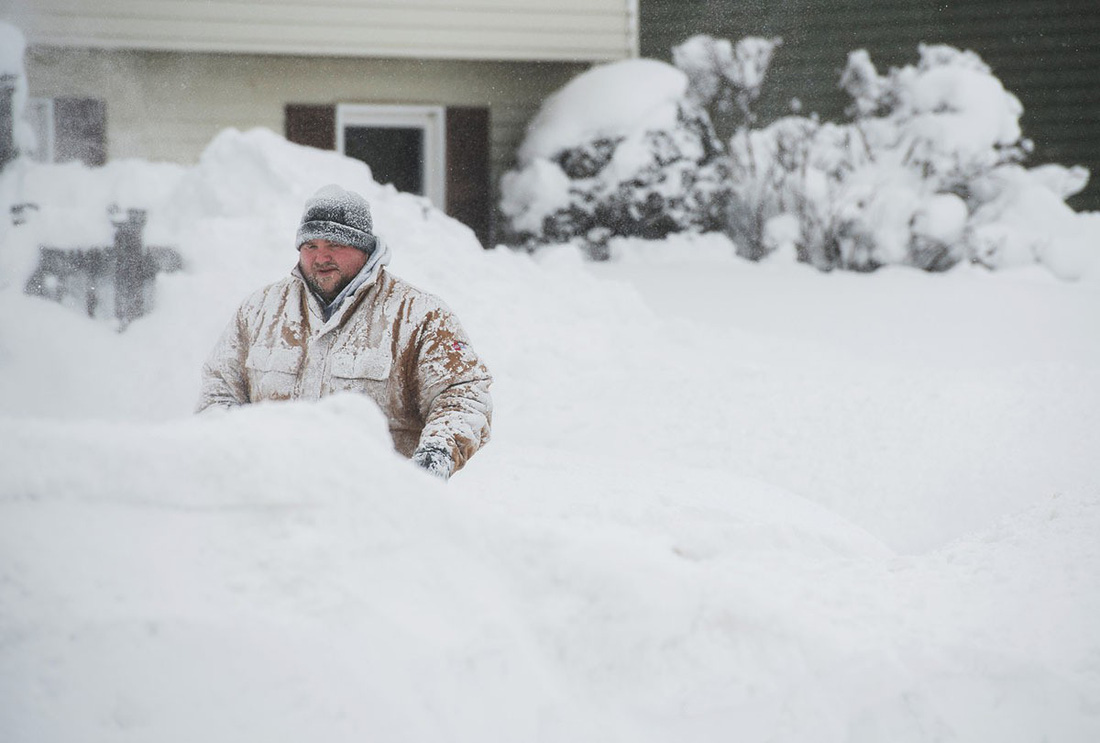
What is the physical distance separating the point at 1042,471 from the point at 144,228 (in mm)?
5528

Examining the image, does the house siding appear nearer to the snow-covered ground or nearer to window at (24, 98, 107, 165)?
window at (24, 98, 107, 165)

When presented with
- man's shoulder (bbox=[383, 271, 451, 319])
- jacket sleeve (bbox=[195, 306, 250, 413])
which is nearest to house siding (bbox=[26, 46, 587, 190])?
jacket sleeve (bbox=[195, 306, 250, 413])

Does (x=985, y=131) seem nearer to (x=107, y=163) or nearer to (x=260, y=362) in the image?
(x=107, y=163)

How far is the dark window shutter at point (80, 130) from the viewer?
32.0 feet

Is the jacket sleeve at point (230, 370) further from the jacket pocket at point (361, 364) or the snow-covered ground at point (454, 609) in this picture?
the snow-covered ground at point (454, 609)

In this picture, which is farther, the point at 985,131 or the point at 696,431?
the point at 985,131

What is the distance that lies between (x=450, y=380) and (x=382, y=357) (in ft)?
0.67

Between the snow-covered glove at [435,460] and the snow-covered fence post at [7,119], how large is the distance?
6537mm

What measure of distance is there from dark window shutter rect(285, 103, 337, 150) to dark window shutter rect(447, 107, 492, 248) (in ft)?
3.71

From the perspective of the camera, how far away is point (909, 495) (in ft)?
17.9

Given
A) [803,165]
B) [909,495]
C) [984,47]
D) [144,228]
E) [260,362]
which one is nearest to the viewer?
[260,362]

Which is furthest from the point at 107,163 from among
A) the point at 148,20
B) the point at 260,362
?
the point at 260,362

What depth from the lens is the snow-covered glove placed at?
2.98 metres

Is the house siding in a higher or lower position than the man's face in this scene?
higher
